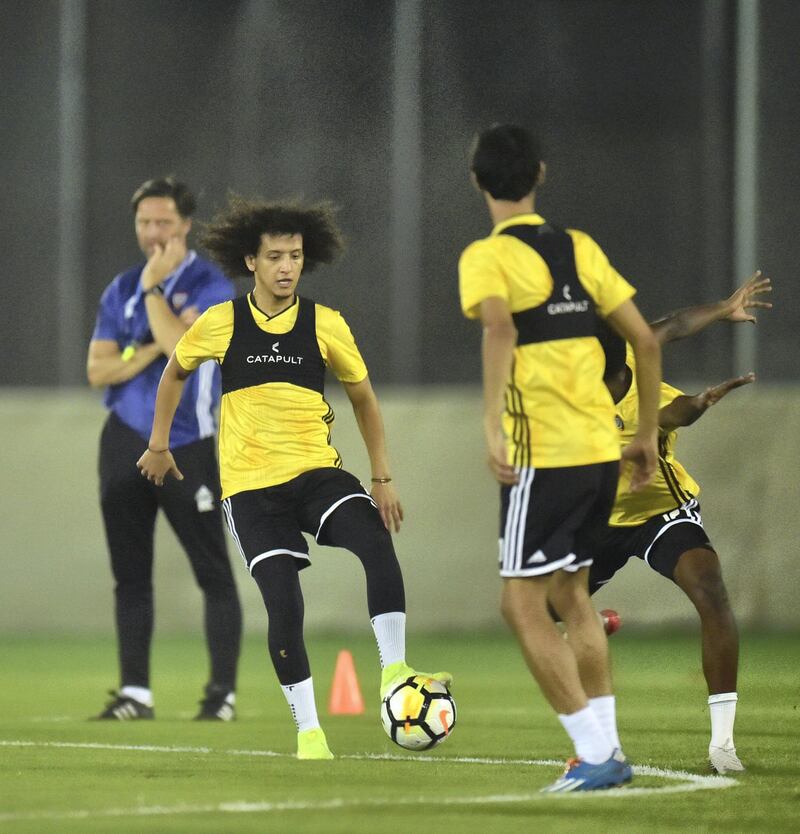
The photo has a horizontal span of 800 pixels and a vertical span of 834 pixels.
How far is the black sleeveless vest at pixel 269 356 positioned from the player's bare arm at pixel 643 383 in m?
1.74

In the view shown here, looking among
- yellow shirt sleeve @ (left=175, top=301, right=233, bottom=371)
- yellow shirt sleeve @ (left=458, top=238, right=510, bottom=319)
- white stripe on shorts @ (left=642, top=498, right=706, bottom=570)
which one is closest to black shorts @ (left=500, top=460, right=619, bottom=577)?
yellow shirt sleeve @ (left=458, top=238, right=510, bottom=319)

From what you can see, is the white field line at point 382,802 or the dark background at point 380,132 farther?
the dark background at point 380,132

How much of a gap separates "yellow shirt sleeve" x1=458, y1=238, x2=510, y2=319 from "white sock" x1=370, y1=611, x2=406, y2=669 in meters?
1.59

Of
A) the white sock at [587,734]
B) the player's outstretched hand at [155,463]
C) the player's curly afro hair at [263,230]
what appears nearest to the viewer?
the white sock at [587,734]

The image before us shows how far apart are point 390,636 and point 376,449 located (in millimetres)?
796

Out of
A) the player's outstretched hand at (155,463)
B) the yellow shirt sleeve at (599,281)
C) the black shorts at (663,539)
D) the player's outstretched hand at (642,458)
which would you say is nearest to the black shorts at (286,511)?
the player's outstretched hand at (155,463)

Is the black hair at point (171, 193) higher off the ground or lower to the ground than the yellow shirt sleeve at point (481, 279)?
higher

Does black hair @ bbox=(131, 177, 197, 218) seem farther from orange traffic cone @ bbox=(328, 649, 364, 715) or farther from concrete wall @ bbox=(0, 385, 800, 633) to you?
concrete wall @ bbox=(0, 385, 800, 633)

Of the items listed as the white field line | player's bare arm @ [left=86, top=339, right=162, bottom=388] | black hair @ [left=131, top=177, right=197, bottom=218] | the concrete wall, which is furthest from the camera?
the concrete wall

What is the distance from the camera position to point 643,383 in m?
6.25

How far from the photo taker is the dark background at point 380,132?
49.4 ft

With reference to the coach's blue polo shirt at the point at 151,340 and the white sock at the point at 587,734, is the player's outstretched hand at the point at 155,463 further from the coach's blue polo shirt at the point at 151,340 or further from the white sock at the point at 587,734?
the white sock at the point at 587,734

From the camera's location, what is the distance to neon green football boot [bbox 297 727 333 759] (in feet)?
24.3

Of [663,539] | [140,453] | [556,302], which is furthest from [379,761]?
[140,453]
